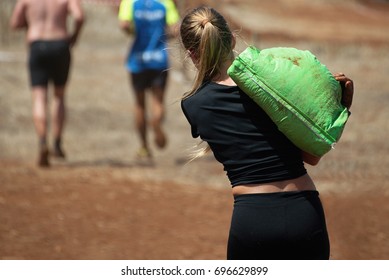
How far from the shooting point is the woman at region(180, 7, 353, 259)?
3742mm

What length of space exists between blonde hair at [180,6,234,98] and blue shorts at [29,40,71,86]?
20.6 ft

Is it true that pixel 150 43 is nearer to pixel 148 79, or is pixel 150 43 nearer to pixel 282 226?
pixel 148 79

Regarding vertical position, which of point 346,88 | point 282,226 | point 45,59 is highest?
point 346,88

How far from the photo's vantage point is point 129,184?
30.6 feet

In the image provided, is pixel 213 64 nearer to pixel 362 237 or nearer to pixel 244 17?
pixel 362 237

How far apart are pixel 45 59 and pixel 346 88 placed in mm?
6616

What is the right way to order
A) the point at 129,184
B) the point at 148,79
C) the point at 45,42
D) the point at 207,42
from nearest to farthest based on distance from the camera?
the point at 207,42 → the point at 129,184 → the point at 45,42 → the point at 148,79

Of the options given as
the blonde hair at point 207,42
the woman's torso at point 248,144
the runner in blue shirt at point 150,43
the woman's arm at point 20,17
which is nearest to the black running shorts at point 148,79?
the runner in blue shirt at point 150,43

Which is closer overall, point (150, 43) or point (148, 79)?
point (150, 43)

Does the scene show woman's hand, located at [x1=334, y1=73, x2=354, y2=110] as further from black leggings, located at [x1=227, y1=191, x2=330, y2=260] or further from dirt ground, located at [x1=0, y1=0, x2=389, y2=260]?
dirt ground, located at [x1=0, y1=0, x2=389, y2=260]

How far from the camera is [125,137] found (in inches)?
487

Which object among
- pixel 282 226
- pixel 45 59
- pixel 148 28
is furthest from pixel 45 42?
pixel 282 226

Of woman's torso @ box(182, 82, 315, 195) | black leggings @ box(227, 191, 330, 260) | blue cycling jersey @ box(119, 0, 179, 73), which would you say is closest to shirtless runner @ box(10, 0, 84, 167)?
blue cycling jersey @ box(119, 0, 179, 73)

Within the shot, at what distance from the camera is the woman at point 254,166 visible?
3.74 m
